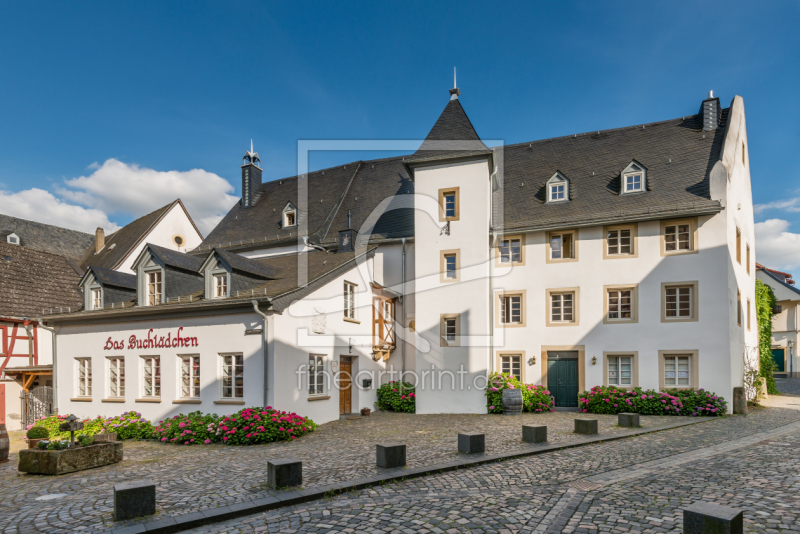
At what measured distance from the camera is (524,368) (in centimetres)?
2077

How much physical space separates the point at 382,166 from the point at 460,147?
8.99 metres

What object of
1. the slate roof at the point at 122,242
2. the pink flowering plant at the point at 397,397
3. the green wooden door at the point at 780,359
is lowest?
the green wooden door at the point at 780,359

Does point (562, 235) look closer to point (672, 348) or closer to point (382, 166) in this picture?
point (672, 348)

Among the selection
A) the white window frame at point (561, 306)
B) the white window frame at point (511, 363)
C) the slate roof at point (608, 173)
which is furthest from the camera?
the white window frame at point (511, 363)

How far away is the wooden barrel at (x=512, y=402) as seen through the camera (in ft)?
59.7

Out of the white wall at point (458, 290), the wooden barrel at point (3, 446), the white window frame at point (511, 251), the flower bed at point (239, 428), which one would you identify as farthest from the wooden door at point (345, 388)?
the wooden barrel at point (3, 446)

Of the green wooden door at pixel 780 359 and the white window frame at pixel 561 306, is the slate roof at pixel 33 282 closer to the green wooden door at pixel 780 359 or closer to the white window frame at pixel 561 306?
the white window frame at pixel 561 306

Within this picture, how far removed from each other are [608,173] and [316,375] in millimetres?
14472

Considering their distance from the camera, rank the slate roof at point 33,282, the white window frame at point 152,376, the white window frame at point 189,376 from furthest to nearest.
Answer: the slate roof at point 33,282 < the white window frame at point 152,376 < the white window frame at point 189,376

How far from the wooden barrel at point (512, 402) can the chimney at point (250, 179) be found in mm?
18997

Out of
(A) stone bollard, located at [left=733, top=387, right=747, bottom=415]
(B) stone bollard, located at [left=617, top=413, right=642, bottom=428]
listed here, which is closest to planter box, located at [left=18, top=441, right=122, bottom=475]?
(B) stone bollard, located at [left=617, top=413, right=642, bottom=428]

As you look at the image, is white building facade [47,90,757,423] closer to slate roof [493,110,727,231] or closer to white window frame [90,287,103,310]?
slate roof [493,110,727,231]

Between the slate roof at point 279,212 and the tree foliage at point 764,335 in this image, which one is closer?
the tree foliage at point 764,335

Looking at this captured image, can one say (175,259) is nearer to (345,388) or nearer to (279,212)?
(345,388)
